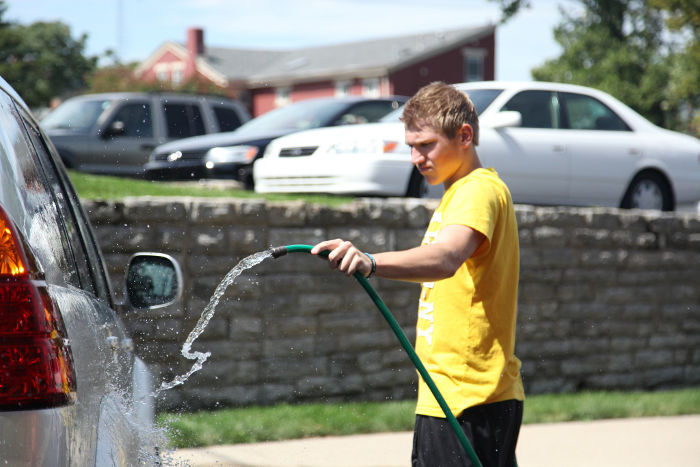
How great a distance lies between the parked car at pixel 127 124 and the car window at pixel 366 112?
3770 millimetres

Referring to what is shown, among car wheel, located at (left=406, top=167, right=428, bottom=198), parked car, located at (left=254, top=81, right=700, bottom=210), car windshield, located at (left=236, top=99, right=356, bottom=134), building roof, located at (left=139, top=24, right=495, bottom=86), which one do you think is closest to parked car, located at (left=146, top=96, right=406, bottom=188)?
car windshield, located at (left=236, top=99, right=356, bottom=134)

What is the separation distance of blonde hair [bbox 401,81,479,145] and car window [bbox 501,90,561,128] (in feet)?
21.7

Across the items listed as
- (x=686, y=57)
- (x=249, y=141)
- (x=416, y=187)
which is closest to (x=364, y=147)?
(x=416, y=187)

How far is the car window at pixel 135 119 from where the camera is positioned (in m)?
14.4

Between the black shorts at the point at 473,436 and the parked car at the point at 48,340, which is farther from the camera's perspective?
the black shorts at the point at 473,436

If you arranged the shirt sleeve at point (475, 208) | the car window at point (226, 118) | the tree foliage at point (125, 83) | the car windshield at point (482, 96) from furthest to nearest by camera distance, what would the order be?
the tree foliage at point (125, 83) → the car window at point (226, 118) → the car windshield at point (482, 96) → the shirt sleeve at point (475, 208)

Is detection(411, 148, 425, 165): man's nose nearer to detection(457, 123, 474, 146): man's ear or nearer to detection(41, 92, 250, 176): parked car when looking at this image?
detection(457, 123, 474, 146): man's ear

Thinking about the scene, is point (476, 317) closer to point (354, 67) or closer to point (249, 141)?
point (249, 141)

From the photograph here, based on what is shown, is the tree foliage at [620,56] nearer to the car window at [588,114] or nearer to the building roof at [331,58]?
the building roof at [331,58]

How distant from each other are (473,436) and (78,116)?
12.6 metres

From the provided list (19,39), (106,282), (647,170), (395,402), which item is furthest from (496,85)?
(19,39)

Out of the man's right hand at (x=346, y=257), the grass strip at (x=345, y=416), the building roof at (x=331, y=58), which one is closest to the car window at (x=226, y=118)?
the grass strip at (x=345, y=416)

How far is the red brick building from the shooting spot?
133ft

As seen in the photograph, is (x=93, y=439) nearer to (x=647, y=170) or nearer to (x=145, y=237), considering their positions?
(x=145, y=237)
